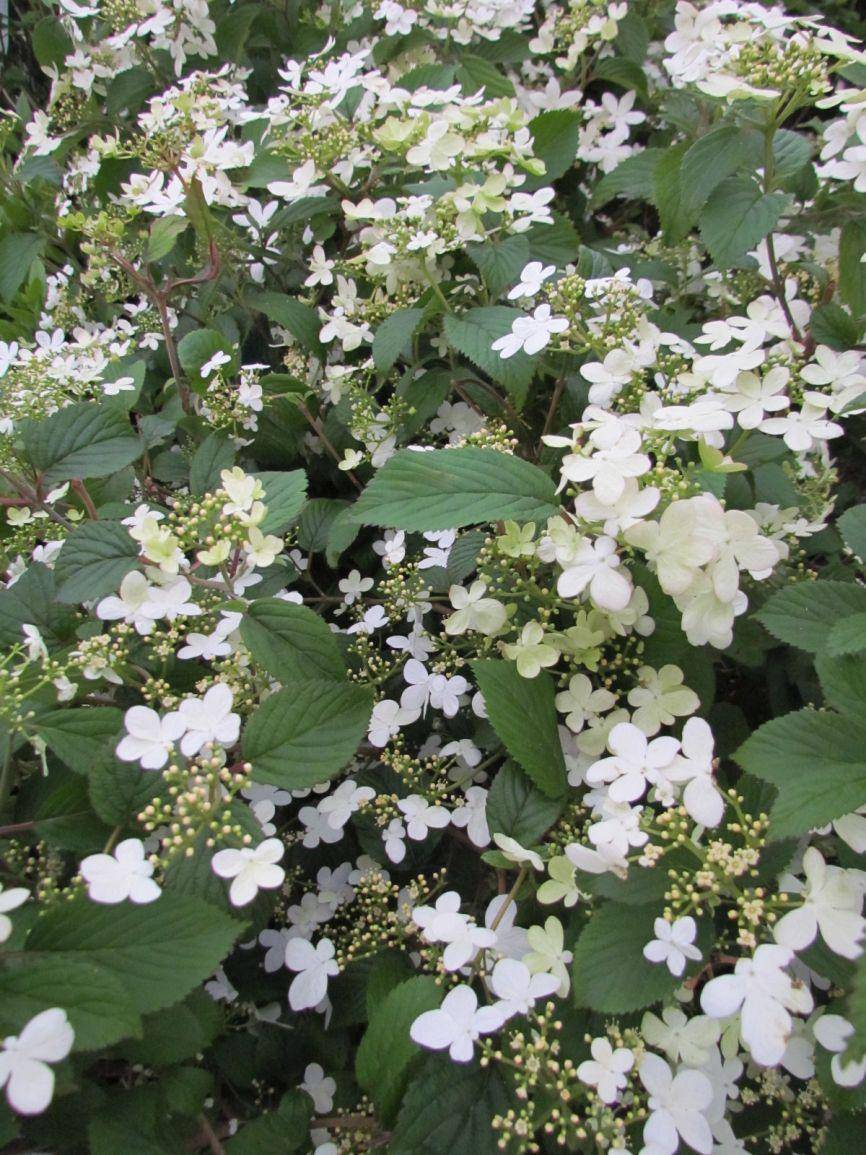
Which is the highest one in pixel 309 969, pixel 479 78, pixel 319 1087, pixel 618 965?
pixel 479 78

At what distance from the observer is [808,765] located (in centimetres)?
92

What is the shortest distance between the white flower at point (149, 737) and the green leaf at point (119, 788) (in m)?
0.05

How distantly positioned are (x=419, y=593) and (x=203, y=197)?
0.89 meters

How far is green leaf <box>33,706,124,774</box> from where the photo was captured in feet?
3.35

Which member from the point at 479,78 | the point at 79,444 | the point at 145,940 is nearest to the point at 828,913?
the point at 145,940

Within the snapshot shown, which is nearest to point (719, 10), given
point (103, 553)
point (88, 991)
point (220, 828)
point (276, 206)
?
point (276, 206)

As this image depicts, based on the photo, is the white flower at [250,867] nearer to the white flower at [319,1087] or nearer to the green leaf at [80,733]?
the green leaf at [80,733]

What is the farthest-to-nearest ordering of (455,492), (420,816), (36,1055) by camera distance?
(420,816) < (455,492) < (36,1055)

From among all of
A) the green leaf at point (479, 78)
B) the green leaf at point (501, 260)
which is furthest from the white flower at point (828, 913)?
the green leaf at point (479, 78)

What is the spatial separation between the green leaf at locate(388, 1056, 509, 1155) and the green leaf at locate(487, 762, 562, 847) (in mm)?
278

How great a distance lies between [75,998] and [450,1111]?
17.1 inches

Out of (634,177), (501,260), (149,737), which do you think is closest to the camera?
(149,737)

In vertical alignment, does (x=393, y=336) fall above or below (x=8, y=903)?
above

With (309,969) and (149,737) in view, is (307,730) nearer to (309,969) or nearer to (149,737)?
(149,737)
